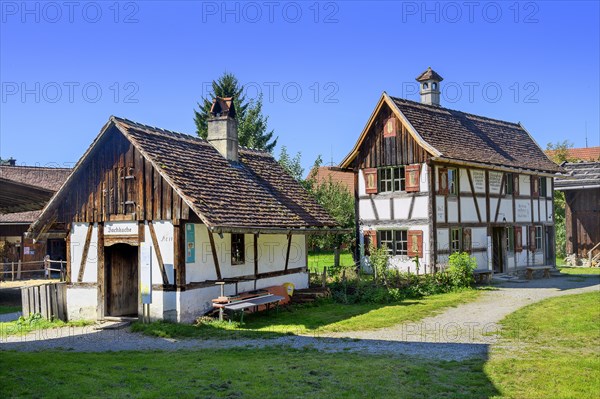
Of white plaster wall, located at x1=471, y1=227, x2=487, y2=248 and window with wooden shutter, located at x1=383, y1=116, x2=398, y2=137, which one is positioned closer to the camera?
window with wooden shutter, located at x1=383, y1=116, x2=398, y2=137

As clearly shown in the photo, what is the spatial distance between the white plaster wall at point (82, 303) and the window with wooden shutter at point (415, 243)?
13770mm

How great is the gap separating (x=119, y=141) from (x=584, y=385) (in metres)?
13.5

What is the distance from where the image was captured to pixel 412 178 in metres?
26.9

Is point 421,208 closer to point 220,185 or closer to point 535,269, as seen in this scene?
point 535,269

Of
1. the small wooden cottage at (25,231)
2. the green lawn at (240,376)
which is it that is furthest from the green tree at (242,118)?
the green lawn at (240,376)

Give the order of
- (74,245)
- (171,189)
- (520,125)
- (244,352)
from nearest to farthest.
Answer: (244,352) < (171,189) < (74,245) < (520,125)

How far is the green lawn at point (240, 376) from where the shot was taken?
9227 millimetres

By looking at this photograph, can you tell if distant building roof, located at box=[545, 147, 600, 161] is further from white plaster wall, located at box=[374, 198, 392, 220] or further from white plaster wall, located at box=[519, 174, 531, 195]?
white plaster wall, located at box=[374, 198, 392, 220]

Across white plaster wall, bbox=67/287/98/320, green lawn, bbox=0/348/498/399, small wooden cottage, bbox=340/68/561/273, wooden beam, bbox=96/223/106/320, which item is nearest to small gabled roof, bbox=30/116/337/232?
wooden beam, bbox=96/223/106/320

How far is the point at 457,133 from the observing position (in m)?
30.0

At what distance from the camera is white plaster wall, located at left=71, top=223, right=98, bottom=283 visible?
18203 millimetres

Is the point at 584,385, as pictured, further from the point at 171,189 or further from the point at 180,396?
the point at 171,189

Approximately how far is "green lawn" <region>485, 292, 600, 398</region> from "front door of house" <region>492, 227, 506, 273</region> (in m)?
9.87

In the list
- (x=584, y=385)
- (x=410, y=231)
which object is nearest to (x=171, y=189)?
(x=584, y=385)
